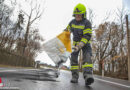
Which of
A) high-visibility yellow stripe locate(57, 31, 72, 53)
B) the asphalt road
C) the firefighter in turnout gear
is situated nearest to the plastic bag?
high-visibility yellow stripe locate(57, 31, 72, 53)

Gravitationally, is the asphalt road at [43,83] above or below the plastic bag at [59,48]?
below

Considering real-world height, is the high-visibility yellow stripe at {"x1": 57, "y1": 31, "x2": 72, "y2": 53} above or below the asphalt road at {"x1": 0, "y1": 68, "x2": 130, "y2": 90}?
above

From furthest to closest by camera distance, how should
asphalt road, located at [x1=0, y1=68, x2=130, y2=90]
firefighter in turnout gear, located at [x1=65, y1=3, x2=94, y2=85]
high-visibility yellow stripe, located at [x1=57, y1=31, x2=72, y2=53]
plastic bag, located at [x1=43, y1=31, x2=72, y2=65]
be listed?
high-visibility yellow stripe, located at [x1=57, y1=31, x2=72, y2=53]
plastic bag, located at [x1=43, y1=31, x2=72, y2=65]
firefighter in turnout gear, located at [x1=65, y1=3, x2=94, y2=85]
asphalt road, located at [x1=0, y1=68, x2=130, y2=90]

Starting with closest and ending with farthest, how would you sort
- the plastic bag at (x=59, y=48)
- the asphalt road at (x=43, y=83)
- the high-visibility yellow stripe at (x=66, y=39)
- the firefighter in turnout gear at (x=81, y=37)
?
the asphalt road at (x=43, y=83)
the firefighter in turnout gear at (x=81, y=37)
the plastic bag at (x=59, y=48)
the high-visibility yellow stripe at (x=66, y=39)

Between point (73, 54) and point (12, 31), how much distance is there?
18944mm

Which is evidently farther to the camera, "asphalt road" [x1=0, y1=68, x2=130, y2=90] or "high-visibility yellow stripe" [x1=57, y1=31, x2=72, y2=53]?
"high-visibility yellow stripe" [x1=57, y1=31, x2=72, y2=53]

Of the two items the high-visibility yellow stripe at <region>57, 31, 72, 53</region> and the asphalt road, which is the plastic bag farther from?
the asphalt road

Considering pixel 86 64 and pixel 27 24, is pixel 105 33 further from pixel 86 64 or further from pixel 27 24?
pixel 86 64

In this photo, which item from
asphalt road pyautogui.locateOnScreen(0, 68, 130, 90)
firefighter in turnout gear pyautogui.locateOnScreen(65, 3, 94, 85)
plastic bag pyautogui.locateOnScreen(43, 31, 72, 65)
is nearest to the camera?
asphalt road pyautogui.locateOnScreen(0, 68, 130, 90)

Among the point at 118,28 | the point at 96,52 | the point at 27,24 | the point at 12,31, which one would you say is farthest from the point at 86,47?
the point at 96,52

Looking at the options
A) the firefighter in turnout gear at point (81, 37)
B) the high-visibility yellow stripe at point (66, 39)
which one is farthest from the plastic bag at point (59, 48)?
the firefighter in turnout gear at point (81, 37)

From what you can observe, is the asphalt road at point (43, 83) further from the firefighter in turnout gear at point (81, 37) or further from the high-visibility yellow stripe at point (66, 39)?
the high-visibility yellow stripe at point (66, 39)

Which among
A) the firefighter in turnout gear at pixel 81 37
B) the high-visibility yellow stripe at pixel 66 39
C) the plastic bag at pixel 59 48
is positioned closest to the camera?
the firefighter in turnout gear at pixel 81 37

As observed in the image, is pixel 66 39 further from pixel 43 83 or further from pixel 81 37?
pixel 43 83
